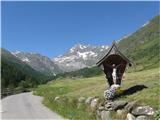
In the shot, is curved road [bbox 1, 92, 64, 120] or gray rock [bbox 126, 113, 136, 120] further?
curved road [bbox 1, 92, 64, 120]

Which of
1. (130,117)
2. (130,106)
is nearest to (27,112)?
(130,106)

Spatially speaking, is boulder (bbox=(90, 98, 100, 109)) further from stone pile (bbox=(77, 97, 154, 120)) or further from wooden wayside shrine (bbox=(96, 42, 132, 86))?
wooden wayside shrine (bbox=(96, 42, 132, 86))

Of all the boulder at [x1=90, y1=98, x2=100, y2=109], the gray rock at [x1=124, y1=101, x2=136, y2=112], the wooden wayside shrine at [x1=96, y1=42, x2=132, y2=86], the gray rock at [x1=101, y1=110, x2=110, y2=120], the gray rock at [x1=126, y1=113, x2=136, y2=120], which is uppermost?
the wooden wayside shrine at [x1=96, y1=42, x2=132, y2=86]

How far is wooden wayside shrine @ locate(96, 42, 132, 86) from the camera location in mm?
37344

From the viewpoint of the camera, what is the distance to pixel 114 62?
38.2 m

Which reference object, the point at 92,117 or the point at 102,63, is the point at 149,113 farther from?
the point at 102,63

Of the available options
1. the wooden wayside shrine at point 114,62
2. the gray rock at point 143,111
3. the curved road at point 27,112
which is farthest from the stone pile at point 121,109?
the curved road at point 27,112

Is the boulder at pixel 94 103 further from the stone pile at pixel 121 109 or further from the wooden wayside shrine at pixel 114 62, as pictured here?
the wooden wayside shrine at pixel 114 62

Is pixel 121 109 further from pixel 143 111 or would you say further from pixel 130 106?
pixel 143 111

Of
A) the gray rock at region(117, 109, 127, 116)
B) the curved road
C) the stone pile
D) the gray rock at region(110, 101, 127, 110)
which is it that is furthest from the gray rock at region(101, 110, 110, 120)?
the curved road

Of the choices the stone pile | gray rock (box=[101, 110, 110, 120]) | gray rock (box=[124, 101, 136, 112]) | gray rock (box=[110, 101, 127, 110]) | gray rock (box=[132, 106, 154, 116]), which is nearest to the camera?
gray rock (box=[132, 106, 154, 116])

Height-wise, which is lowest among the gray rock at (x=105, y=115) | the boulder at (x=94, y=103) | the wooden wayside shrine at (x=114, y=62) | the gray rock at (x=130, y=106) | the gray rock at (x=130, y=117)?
the gray rock at (x=130, y=117)

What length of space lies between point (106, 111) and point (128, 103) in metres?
2.35

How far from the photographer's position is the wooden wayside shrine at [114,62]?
3734 centimetres
